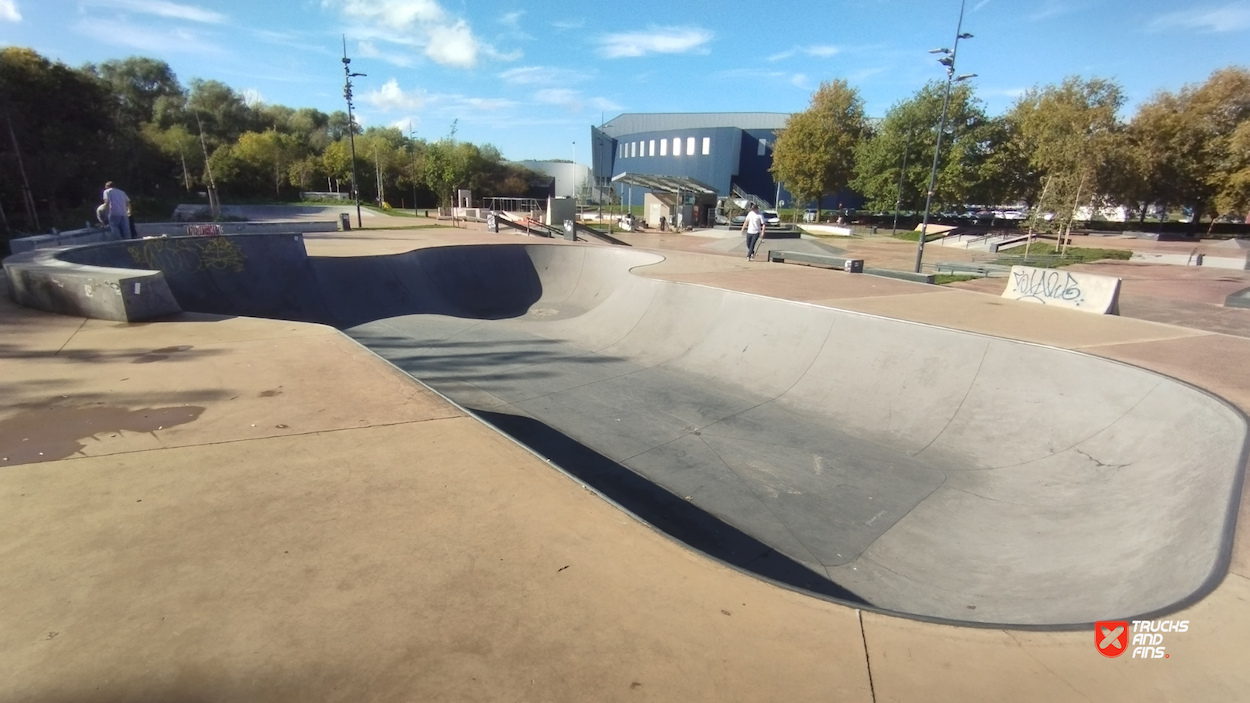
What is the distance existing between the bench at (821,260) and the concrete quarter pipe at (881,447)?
→ 633 centimetres

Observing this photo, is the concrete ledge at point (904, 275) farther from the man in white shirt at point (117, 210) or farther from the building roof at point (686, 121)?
the building roof at point (686, 121)

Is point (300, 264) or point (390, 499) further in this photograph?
point (300, 264)

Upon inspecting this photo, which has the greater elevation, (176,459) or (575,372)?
(176,459)

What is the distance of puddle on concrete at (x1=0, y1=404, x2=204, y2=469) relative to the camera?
3.69 m

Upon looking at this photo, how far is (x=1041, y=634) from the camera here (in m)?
2.47

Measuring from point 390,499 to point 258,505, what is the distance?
2.34 ft

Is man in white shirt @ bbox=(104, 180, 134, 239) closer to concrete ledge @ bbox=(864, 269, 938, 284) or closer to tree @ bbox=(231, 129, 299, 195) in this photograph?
concrete ledge @ bbox=(864, 269, 938, 284)

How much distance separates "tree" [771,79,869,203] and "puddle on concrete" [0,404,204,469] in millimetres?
50109

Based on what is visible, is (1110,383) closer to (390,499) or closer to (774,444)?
(774,444)

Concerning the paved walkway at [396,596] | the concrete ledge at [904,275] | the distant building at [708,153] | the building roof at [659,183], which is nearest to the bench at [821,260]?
the concrete ledge at [904,275]

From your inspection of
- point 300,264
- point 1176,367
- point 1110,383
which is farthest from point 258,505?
point 300,264

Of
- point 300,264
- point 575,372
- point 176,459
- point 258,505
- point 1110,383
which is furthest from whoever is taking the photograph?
point 300,264

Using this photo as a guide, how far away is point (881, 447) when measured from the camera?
6.61m

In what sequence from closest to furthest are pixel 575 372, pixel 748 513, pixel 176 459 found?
pixel 176 459 → pixel 748 513 → pixel 575 372
